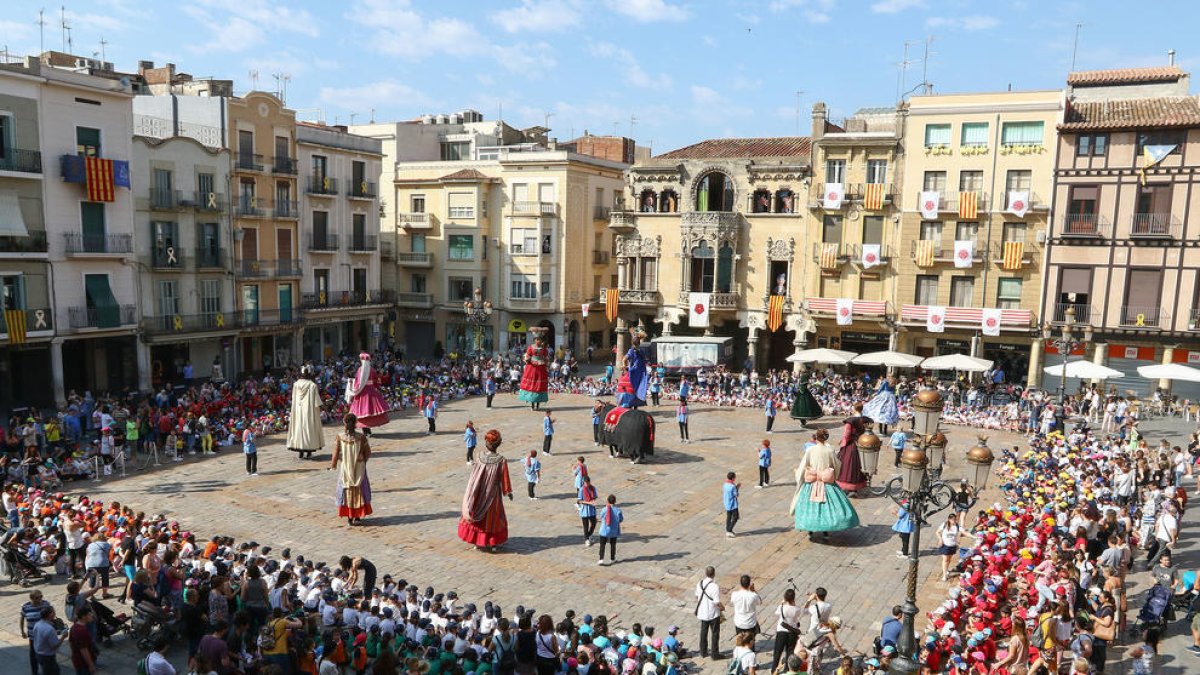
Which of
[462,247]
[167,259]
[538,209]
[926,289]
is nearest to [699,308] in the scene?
[926,289]

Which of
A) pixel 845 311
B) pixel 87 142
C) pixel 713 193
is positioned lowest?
pixel 845 311

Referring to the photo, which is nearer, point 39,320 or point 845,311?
point 39,320

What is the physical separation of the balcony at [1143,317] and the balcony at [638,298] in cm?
2050

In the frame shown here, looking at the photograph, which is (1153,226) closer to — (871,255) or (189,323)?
(871,255)

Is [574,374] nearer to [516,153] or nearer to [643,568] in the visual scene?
[516,153]

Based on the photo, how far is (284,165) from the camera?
40.1m

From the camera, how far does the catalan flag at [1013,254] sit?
3638cm

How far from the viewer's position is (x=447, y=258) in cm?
4916

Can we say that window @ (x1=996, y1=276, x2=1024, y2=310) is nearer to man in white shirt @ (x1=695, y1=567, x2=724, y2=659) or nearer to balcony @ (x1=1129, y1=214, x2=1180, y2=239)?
balcony @ (x1=1129, y1=214, x2=1180, y2=239)

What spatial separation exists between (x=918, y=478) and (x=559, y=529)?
356 inches

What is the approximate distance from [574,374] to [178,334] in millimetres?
16763

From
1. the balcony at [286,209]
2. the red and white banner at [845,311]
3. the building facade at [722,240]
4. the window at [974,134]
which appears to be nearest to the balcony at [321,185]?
the balcony at [286,209]

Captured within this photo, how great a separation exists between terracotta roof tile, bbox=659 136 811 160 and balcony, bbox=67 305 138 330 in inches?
1018

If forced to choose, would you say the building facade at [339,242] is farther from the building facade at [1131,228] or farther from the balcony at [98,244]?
the building facade at [1131,228]
